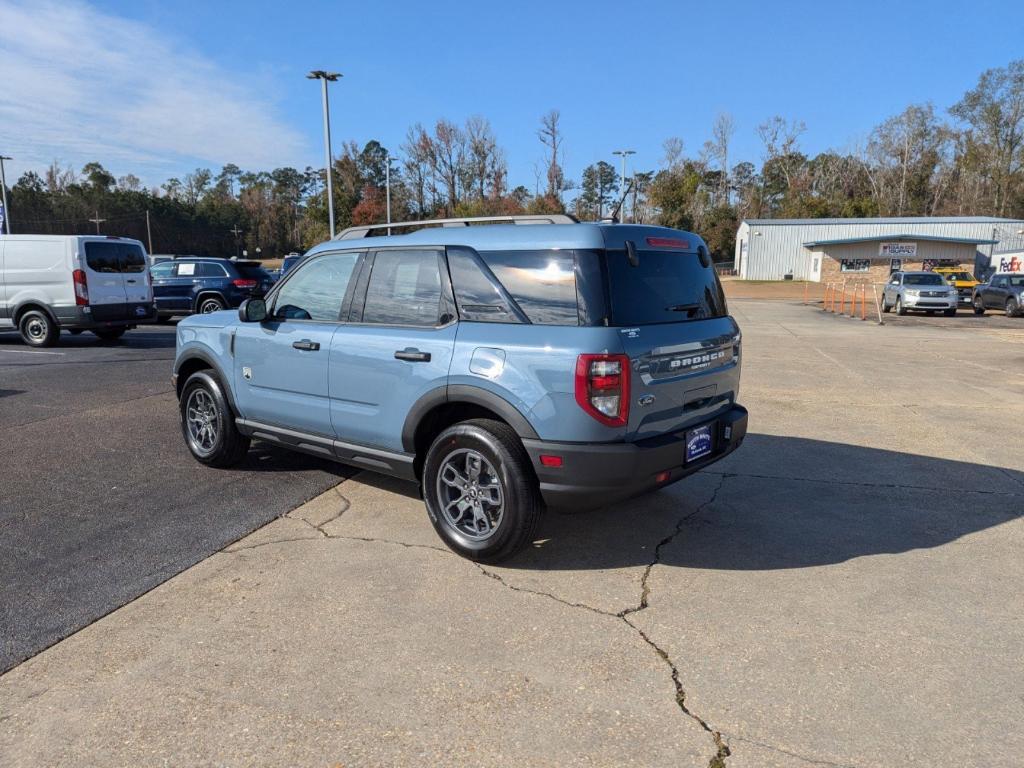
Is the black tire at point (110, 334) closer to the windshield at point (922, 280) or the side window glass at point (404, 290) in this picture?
the side window glass at point (404, 290)

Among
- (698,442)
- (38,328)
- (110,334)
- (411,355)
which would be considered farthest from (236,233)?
(698,442)

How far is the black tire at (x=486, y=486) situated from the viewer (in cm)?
368

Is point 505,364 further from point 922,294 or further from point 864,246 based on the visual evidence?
point 864,246

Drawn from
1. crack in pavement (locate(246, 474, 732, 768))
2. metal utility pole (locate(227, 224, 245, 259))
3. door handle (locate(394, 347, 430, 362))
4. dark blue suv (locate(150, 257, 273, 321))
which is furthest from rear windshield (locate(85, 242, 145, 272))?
metal utility pole (locate(227, 224, 245, 259))

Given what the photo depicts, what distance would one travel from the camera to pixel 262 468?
568 cm

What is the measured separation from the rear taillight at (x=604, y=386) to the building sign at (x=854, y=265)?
50.7 metres

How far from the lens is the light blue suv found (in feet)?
11.5

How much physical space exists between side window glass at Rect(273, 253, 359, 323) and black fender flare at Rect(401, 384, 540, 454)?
3.27ft

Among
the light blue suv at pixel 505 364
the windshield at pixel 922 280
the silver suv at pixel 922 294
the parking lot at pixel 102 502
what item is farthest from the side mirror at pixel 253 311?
the windshield at pixel 922 280

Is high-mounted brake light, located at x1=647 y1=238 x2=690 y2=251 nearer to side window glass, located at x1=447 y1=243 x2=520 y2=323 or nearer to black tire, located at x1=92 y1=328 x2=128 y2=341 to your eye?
side window glass, located at x1=447 y1=243 x2=520 y2=323

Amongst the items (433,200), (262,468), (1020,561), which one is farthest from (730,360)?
(433,200)

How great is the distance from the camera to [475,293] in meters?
3.95

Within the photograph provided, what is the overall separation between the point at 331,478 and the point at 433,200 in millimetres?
Answer: 65451

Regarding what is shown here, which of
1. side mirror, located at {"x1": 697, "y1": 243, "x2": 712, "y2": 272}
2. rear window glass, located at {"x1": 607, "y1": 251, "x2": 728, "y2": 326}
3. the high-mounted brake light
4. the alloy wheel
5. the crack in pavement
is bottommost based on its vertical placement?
the crack in pavement
